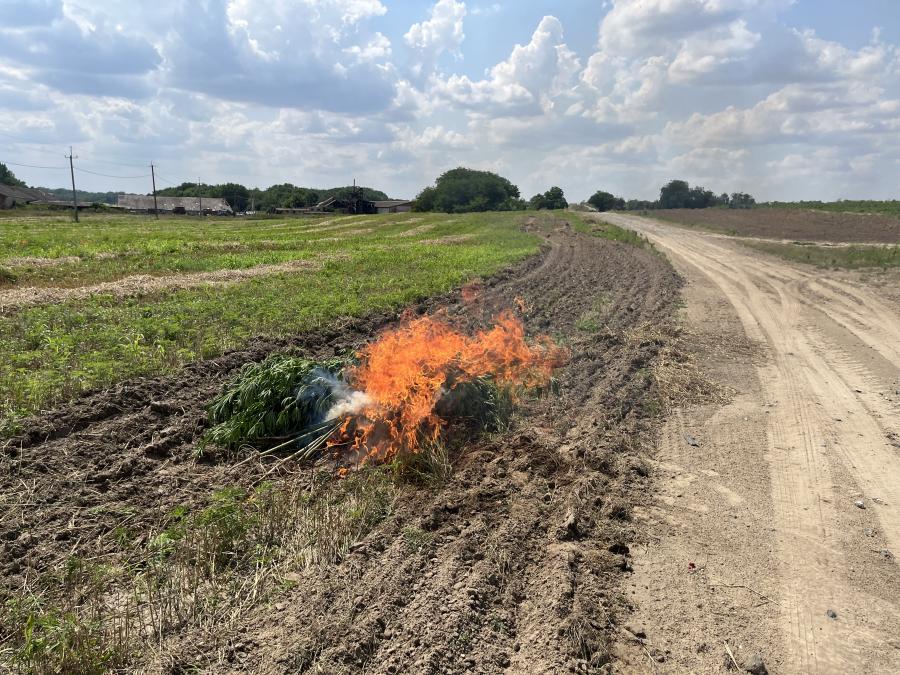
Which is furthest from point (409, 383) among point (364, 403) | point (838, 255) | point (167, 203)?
point (167, 203)

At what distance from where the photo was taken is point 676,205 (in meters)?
103

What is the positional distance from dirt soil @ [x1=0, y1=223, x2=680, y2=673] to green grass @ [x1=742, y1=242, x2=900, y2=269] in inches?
785

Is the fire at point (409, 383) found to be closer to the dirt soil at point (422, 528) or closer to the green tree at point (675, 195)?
the dirt soil at point (422, 528)

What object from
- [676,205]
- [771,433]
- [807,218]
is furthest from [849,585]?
[676,205]

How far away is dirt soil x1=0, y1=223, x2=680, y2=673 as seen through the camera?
139 inches

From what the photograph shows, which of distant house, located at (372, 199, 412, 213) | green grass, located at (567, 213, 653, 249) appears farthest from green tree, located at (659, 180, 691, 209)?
green grass, located at (567, 213, 653, 249)

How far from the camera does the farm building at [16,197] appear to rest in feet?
200

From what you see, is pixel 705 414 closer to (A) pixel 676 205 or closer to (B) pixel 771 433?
(B) pixel 771 433

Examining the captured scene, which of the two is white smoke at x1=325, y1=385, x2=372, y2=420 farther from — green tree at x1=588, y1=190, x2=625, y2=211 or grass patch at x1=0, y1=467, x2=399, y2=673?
green tree at x1=588, y1=190, x2=625, y2=211

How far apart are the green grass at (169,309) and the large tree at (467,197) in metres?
64.8

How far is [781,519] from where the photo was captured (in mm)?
5191

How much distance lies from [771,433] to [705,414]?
2.82ft

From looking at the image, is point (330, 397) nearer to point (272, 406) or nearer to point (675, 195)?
point (272, 406)

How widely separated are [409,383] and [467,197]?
294 ft
